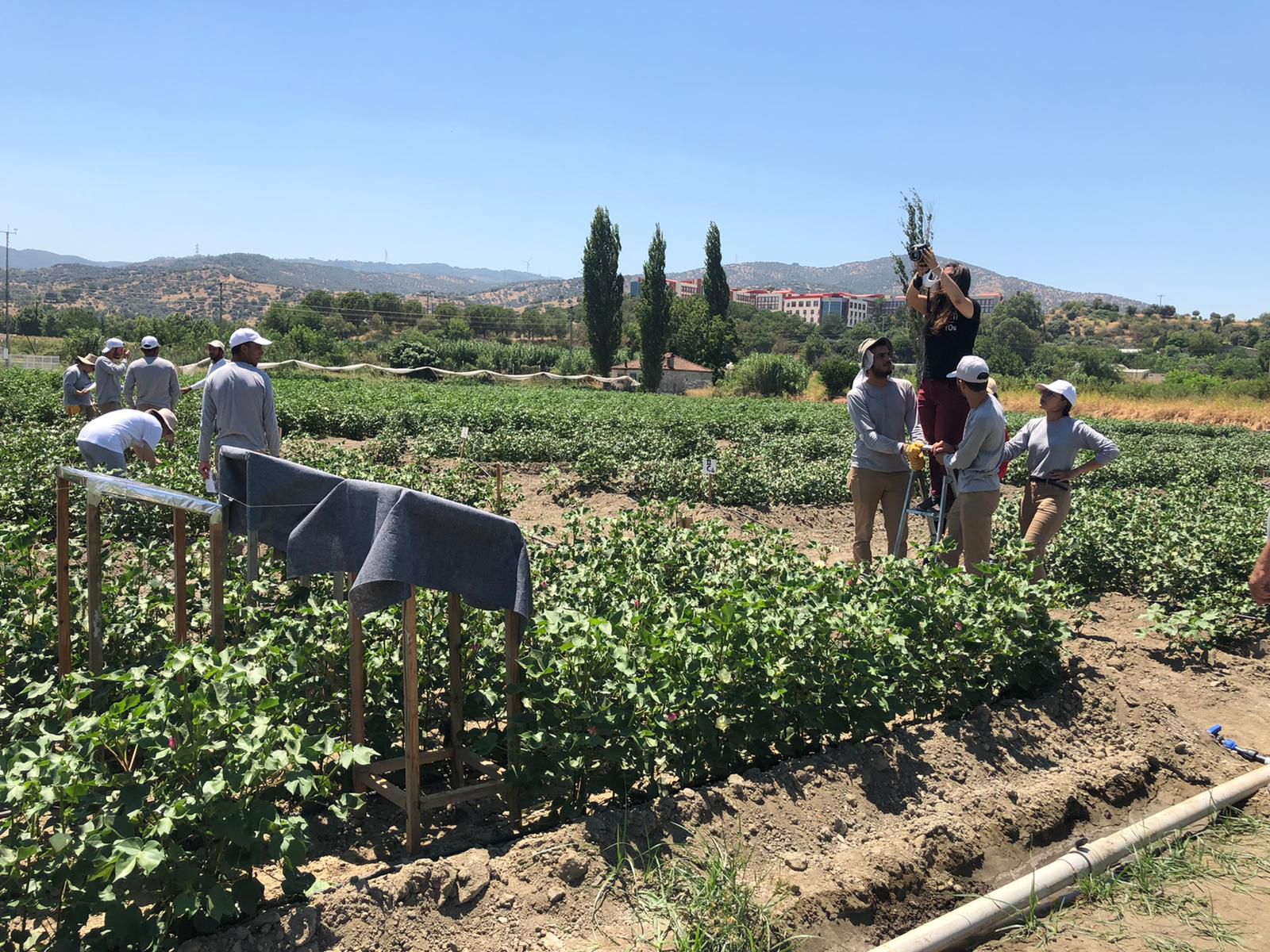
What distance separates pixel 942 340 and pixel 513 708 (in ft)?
14.7

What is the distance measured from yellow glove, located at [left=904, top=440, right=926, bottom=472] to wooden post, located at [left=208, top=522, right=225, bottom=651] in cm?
452

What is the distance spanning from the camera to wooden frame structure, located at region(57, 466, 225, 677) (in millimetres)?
3652

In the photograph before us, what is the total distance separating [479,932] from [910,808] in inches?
77.9

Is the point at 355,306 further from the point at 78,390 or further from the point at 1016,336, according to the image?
the point at 78,390

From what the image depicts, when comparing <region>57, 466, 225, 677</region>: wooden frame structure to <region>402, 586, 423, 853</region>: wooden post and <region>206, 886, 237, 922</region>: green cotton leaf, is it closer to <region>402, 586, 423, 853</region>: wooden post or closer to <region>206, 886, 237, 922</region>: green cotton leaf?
<region>402, 586, 423, 853</region>: wooden post

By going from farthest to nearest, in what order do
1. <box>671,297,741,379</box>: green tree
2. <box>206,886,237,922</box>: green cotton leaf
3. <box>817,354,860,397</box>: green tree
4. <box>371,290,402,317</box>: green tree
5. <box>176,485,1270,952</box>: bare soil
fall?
<box>371,290,402,317</box>: green tree → <box>671,297,741,379</box>: green tree → <box>817,354,860,397</box>: green tree → <box>176,485,1270,952</box>: bare soil → <box>206,886,237,922</box>: green cotton leaf

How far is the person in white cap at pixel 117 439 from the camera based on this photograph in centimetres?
746

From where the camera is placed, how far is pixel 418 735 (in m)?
3.43

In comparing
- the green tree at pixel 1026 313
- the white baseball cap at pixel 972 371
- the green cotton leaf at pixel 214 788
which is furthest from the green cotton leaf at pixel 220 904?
the green tree at pixel 1026 313

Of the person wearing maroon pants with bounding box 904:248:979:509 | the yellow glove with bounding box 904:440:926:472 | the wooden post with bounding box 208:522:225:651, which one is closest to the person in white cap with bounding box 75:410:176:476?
the wooden post with bounding box 208:522:225:651

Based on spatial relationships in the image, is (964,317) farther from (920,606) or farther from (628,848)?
(628,848)

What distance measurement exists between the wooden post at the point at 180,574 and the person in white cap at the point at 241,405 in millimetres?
3340

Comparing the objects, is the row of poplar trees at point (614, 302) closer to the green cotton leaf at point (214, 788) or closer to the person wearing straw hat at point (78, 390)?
the person wearing straw hat at point (78, 390)

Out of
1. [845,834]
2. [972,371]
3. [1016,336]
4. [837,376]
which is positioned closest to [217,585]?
[845,834]
